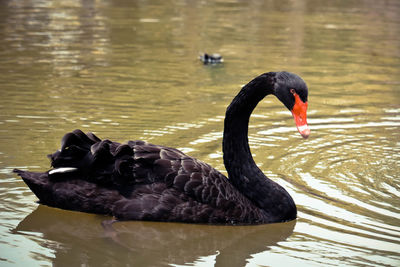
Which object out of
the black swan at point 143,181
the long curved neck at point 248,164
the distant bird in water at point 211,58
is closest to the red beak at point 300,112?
the black swan at point 143,181

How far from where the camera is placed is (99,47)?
516 inches

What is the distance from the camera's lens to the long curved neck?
5.27 meters

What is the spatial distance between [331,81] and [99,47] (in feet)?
15.3

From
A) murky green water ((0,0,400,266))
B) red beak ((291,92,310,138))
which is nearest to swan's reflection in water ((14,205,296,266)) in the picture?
murky green water ((0,0,400,266))

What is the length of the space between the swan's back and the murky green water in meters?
0.15

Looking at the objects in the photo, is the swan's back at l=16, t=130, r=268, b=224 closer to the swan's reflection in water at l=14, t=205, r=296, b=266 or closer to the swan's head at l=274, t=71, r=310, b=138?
the swan's reflection in water at l=14, t=205, r=296, b=266

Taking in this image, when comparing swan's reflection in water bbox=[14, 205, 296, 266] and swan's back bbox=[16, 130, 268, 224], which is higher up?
swan's back bbox=[16, 130, 268, 224]

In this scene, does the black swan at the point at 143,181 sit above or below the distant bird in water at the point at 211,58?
below

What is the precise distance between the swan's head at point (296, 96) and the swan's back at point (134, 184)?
2.42ft

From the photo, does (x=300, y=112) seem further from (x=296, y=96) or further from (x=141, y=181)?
(x=141, y=181)

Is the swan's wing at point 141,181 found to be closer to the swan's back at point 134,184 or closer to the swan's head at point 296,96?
the swan's back at point 134,184

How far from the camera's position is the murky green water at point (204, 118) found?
4.79 metres

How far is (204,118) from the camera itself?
26.7 ft

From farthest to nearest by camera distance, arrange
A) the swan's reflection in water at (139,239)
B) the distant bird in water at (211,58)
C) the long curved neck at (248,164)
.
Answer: the distant bird in water at (211,58)
the long curved neck at (248,164)
the swan's reflection in water at (139,239)
